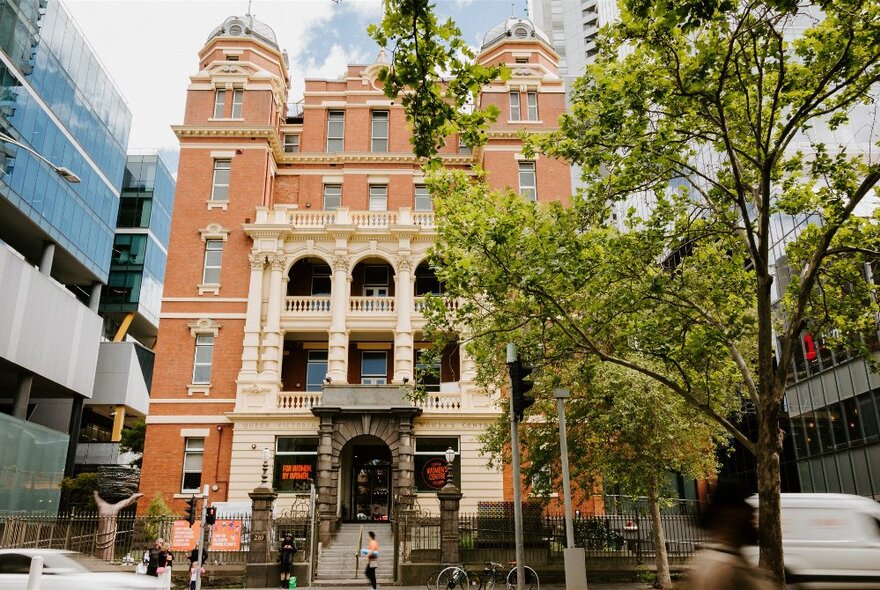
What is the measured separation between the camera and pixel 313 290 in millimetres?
32656

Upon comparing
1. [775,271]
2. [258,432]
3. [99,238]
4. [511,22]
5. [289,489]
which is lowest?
[289,489]

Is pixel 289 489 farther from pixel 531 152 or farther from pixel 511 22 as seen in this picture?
pixel 511 22

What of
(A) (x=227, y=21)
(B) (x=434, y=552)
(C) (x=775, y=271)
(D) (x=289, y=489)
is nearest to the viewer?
(B) (x=434, y=552)

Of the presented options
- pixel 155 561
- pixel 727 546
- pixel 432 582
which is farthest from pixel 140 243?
pixel 727 546

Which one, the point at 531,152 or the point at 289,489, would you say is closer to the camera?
the point at 531,152

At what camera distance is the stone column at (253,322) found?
29.3 metres

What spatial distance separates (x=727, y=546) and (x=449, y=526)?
18.2 meters

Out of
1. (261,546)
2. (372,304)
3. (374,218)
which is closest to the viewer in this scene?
(261,546)

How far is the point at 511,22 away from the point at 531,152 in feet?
82.9

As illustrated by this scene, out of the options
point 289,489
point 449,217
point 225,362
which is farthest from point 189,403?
point 449,217

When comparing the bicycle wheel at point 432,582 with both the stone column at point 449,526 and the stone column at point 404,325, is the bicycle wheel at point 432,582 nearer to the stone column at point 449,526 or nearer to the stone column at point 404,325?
the stone column at point 449,526

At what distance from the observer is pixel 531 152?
49.2 ft

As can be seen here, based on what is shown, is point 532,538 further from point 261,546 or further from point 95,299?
point 95,299

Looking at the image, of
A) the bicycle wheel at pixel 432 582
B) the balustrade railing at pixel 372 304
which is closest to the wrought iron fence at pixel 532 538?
the bicycle wheel at pixel 432 582
